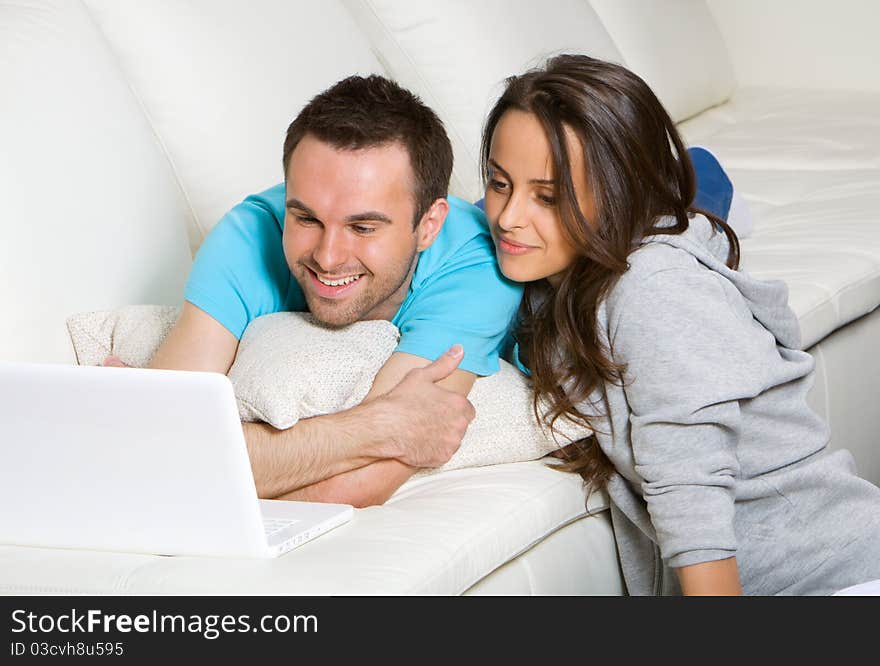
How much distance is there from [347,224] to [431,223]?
0.15 metres

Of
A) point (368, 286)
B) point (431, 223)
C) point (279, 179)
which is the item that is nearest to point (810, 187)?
point (279, 179)

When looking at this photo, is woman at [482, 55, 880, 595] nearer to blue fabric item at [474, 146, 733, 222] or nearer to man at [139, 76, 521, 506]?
man at [139, 76, 521, 506]

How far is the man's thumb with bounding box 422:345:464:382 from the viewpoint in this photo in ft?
4.61

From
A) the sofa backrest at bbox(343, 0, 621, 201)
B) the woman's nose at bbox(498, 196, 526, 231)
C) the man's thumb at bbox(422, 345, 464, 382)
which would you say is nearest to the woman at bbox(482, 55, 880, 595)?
the woman's nose at bbox(498, 196, 526, 231)

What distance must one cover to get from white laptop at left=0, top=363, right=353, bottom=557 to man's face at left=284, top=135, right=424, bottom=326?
13.6 inches

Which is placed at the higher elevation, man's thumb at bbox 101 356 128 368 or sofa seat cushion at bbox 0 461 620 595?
man's thumb at bbox 101 356 128 368

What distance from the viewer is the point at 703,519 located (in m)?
1.30

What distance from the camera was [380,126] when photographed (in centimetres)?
145

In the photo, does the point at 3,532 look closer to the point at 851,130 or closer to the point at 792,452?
the point at 792,452

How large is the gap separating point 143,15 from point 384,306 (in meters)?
0.67

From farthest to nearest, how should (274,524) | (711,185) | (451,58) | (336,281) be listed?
(451,58) < (711,185) < (336,281) < (274,524)

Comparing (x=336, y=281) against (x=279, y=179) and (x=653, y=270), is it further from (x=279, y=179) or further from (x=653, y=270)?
Result: (x=279, y=179)
